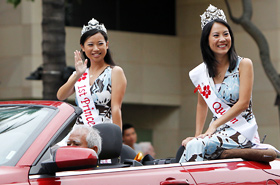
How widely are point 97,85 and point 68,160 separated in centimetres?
190

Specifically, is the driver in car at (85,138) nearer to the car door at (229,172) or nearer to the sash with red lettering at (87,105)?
the car door at (229,172)

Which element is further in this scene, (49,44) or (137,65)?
(137,65)

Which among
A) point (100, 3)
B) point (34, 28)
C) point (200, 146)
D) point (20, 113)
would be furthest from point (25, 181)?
point (100, 3)

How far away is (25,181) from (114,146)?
39.9 inches

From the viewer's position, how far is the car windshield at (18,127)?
4.22 m

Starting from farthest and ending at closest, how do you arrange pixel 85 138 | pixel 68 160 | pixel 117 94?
pixel 117 94 < pixel 85 138 < pixel 68 160

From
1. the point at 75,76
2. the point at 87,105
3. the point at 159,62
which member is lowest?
the point at 159,62

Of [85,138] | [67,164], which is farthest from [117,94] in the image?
[67,164]

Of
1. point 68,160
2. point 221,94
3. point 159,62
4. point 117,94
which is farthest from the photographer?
point 159,62

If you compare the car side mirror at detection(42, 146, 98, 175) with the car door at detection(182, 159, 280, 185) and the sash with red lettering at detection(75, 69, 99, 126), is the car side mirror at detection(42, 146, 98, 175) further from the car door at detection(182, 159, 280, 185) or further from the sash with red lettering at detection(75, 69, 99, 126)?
the sash with red lettering at detection(75, 69, 99, 126)

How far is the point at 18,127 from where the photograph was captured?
177 inches

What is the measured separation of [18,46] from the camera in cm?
1745

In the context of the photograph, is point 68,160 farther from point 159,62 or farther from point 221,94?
point 159,62

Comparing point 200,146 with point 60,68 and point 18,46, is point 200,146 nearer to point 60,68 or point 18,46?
point 60,68
